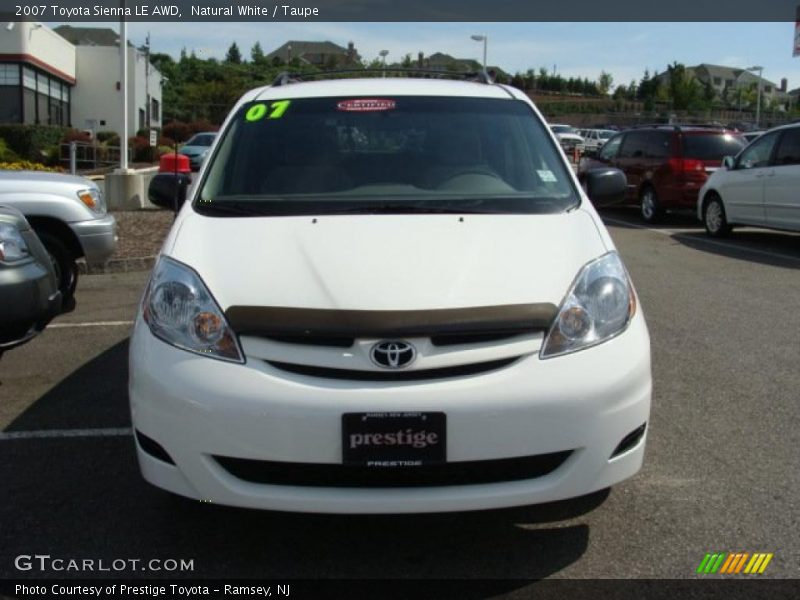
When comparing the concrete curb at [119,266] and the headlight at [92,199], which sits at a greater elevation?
the headlight at [92,199]

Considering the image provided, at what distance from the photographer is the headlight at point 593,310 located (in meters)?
3.08

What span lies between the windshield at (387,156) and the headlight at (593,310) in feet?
2.02

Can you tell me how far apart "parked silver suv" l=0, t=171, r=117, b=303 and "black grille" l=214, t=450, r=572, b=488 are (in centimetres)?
499

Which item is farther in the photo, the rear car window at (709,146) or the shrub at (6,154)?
the shrub at (6,154)

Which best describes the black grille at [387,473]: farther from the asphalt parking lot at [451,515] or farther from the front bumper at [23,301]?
the front bumper at [23,301]

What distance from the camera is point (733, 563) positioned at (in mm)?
3199

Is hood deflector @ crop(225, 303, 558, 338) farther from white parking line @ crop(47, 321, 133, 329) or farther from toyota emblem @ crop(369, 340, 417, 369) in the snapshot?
white parking line @ crop(47, 321, 133, 329)

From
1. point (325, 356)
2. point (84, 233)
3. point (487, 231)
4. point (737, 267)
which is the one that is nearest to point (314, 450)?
point (325, 356)

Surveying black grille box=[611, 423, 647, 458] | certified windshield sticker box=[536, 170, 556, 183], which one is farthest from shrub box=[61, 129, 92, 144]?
black grille box=[611, 423, 647, 458]

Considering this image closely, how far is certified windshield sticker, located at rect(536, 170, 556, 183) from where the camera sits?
13.9 ft

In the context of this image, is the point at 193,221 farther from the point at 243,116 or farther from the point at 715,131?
the point at 715,131

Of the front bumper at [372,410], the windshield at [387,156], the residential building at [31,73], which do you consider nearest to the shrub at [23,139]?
the residential building at [31,73]

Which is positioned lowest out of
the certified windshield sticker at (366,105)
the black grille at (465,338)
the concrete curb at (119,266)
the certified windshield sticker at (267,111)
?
the concrete curb at (119,266)

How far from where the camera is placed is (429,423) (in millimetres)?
2877
